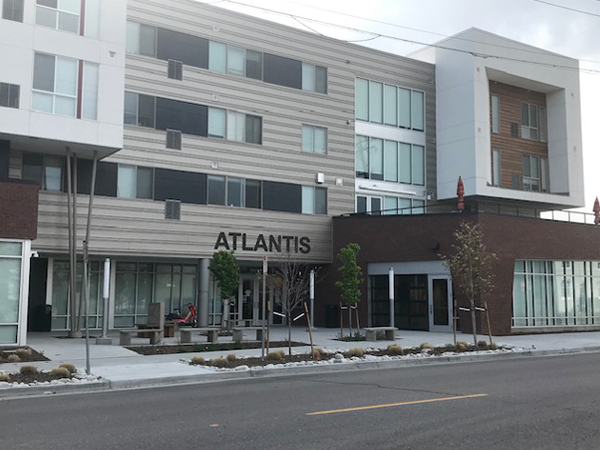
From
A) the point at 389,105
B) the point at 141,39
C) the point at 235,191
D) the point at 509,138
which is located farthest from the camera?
the point at 509,138

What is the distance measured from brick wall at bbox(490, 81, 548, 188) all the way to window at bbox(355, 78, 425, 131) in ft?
12.5

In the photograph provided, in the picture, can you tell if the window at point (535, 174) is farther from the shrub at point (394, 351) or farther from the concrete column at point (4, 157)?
the concrete column at point (4, 157)

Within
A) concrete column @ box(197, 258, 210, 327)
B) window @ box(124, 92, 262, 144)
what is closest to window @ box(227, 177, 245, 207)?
window @ box(124, 92, 262, 144)

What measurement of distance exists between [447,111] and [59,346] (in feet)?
71.6

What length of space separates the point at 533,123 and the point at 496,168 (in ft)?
13.7

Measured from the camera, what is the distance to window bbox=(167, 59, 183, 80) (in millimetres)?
26828

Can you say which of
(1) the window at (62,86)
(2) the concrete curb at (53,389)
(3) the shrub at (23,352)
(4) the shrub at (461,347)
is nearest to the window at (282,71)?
(1) the window at (62,86)

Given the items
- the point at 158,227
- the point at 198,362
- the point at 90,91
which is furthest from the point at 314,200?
the point at 198,362

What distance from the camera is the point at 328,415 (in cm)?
903

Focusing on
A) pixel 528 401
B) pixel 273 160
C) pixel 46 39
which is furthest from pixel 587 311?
pixel 46 39

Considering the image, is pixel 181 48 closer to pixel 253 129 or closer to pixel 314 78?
pixel 253 129

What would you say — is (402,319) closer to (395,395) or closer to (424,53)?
(424,53)

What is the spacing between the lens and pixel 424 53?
34969 millimetres

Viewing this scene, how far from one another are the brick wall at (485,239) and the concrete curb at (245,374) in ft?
21.6
